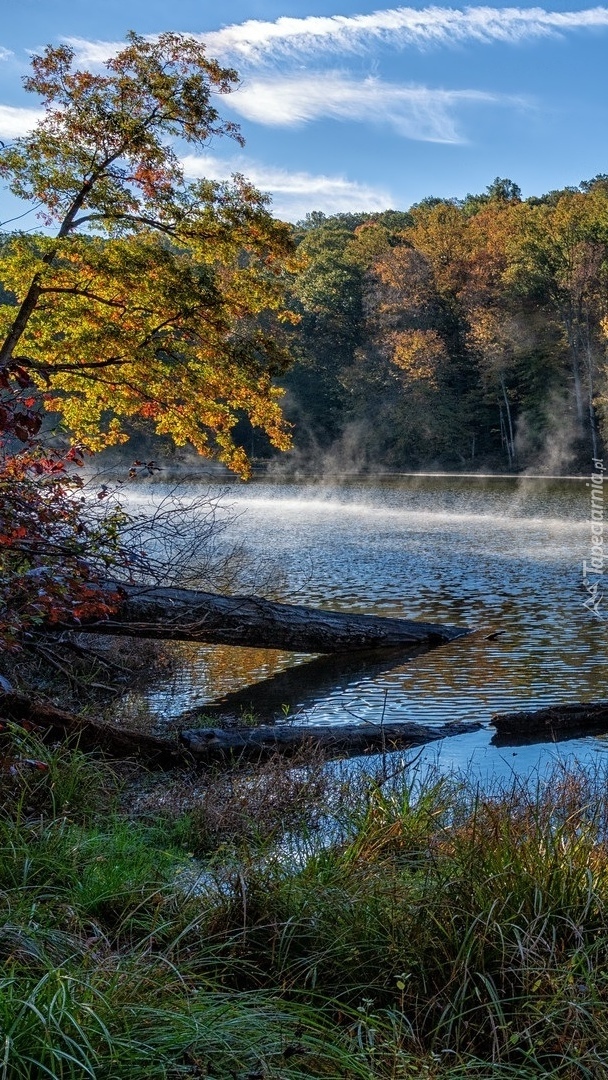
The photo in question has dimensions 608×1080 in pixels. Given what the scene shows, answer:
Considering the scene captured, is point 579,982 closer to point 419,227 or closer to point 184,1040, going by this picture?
point 184,1040

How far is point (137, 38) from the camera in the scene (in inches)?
544

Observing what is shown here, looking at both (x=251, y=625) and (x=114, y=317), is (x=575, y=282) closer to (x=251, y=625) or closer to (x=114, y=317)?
(x=114, y=317)

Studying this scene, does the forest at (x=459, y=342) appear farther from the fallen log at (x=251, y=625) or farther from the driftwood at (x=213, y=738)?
the driftwood at (x=213, y=738)

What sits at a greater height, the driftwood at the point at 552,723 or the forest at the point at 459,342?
the forest at the point at 459,342

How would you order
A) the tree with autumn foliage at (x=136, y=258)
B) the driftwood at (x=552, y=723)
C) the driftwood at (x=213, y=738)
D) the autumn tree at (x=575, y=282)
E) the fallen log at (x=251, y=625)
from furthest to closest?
the autumn tree at (x=575, y=282), the tree with autumn foliage at (x=136, y=258), the fallen log at (x=251, y=625), the driftwood at (x=552, y=723), the driftwood at (x=213, y=738)

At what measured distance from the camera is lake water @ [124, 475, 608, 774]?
34.1ft

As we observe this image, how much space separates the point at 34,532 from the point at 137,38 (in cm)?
996

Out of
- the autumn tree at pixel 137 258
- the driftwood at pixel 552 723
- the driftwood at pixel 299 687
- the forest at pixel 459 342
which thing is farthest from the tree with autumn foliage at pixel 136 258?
the forest at pixel 459 342

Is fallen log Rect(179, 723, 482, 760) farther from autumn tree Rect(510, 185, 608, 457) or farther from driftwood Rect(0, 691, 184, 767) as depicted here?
autumn tree Rect(510, 185, 608, 457)

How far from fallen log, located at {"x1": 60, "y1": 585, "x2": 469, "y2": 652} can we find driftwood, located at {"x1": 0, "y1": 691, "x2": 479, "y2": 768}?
1915 mm

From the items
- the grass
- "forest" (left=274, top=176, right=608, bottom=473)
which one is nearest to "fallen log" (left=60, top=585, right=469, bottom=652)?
the grass

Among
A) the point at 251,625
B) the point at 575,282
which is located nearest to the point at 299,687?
the point at 251,625

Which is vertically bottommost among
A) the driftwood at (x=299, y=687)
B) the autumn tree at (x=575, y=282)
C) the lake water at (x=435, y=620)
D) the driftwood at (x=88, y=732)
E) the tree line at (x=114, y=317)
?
the driftwood at (x=299, y=687)

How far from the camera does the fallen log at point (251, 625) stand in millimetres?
10688
